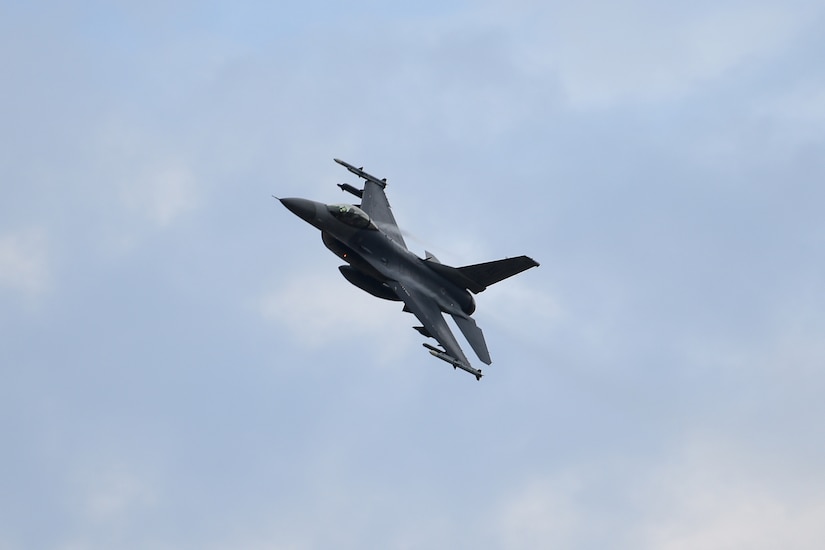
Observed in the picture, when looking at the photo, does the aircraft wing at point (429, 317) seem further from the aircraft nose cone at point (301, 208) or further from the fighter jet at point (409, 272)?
the aircraft nose cone at point (301, 208)

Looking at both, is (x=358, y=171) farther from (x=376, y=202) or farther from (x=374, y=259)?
(x=374, y=259)

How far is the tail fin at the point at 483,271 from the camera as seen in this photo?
83188 mm

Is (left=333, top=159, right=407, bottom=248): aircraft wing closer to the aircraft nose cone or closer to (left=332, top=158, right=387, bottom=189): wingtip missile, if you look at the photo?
(left=332, top=158, right=387, bottom=189): wingtip missile

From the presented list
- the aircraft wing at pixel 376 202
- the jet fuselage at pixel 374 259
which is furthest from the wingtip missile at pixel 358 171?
the jet fuselage at pixel 374 259

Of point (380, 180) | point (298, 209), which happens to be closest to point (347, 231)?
point (298, 209)

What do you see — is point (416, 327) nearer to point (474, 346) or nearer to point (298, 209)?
point (474, 346)

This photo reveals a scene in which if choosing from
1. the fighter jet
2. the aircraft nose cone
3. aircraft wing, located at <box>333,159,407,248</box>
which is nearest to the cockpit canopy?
the fighter jet

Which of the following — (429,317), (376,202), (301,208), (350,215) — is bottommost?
(429,317)

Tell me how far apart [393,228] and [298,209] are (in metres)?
8.36

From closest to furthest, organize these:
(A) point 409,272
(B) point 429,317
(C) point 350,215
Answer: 1. (C) point 350,215
2. (B) point 429,317
3. (A) point 409,272

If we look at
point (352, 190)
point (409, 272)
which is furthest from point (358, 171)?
point (409, 272)

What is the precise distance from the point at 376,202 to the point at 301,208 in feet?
29.2

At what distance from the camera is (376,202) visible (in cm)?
8700

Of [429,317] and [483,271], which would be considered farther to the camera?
[483,271]
